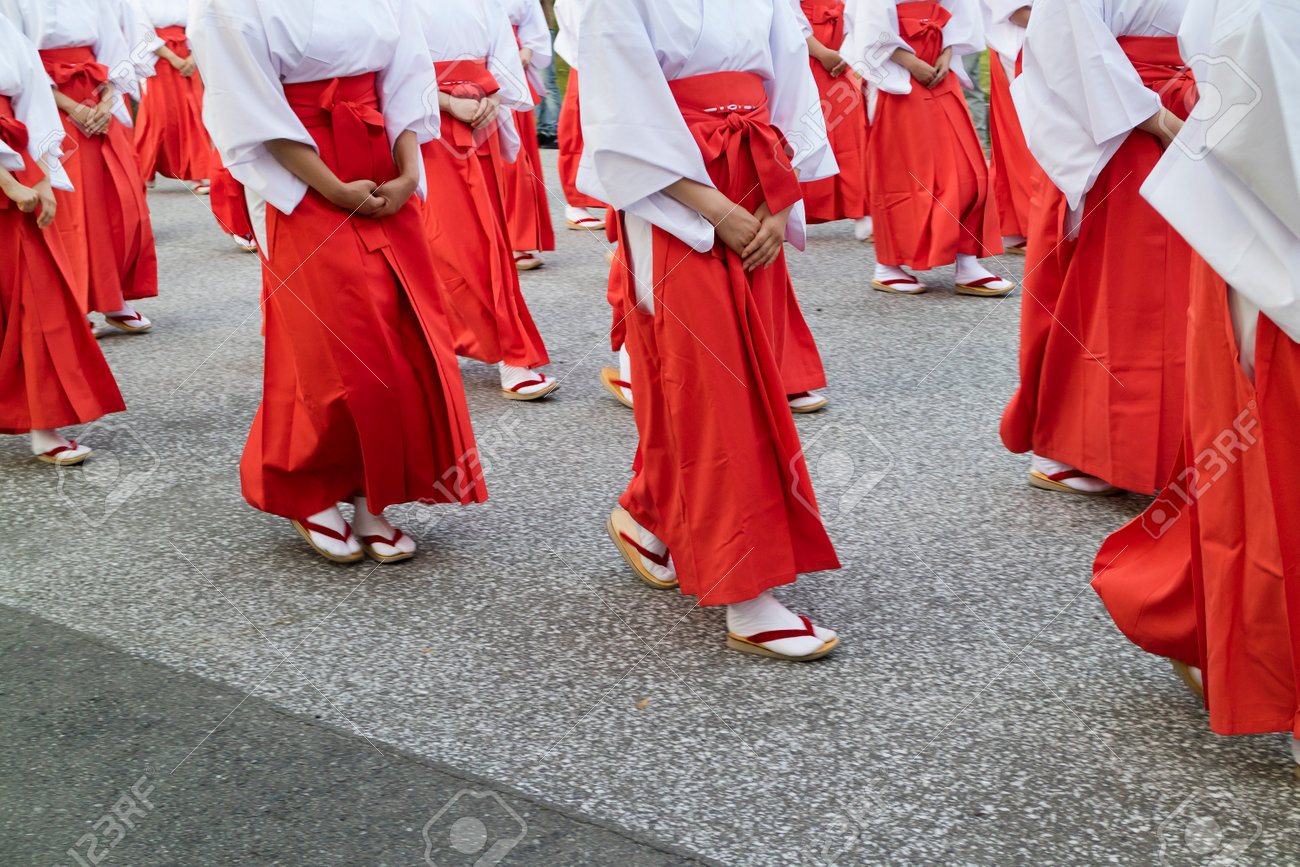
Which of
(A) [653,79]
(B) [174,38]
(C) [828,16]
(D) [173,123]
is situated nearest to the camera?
(A) [653,79]

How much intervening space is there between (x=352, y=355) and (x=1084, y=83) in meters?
2.05

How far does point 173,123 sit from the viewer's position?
10180mm

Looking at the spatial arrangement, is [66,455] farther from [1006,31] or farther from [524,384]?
[1006,31]

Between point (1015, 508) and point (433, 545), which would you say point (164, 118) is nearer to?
point (433, 545)

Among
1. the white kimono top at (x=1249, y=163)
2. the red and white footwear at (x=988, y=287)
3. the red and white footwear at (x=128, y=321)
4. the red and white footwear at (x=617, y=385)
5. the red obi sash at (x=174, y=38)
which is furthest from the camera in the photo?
the red obi sash at (x=174, y=38)

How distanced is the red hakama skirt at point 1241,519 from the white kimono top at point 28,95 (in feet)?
12.8

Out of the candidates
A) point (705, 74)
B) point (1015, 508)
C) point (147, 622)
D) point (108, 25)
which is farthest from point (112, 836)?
point (108, 25)

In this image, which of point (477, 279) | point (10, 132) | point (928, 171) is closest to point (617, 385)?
point (477, 279)

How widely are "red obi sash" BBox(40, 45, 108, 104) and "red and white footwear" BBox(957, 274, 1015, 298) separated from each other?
13.6 feet

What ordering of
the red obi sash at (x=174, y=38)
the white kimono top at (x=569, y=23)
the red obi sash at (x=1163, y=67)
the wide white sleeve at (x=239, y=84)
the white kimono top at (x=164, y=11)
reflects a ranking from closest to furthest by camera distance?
the wide white sleeve at (x=239, y=84)
the red obi sash at (x=1163, y=67)
the white kimono top at (x=569, y=23)
the white kimono top at (x=164, y=11)
the red obi sash at (x=174, y=38)

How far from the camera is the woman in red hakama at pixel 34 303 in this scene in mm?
4430

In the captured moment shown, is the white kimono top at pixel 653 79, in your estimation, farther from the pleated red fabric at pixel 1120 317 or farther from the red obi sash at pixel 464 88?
the red obi sash at pixel 464 88

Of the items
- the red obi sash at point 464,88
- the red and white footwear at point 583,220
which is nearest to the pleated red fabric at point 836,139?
the red and white footwear at point 583,220

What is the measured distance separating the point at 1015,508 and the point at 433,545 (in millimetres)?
1674
